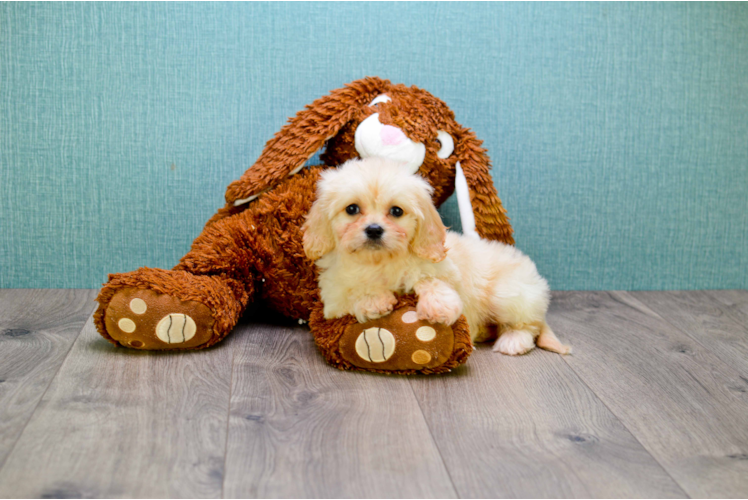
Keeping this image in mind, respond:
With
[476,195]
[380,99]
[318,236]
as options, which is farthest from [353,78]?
[318,236]

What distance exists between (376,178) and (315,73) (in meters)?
0.71

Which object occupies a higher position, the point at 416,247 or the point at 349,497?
the point at 416,247

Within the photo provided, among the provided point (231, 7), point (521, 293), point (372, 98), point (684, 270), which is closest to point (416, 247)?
point (521, 293)

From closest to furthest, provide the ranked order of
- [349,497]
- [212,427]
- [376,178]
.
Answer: [349,497] < [212,427] < [376,178]

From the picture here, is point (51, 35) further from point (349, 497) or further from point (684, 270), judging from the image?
point (684, 270)

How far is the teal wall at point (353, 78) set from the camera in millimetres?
1941

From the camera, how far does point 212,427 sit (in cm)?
122

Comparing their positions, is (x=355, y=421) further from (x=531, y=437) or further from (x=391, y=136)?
(x=391, y=136)

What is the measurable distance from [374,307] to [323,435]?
1.08 ft

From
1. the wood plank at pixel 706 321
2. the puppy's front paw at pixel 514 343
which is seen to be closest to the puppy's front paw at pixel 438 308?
the puppy's front paw at pixel 514 343

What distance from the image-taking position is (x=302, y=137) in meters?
1.72

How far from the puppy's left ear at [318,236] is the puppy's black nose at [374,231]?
0.39ft

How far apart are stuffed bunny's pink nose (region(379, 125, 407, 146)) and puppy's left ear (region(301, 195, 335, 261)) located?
30 cm

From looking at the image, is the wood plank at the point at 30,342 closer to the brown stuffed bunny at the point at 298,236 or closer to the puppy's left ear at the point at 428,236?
the brown stuffed bunny at the point at 298,236
